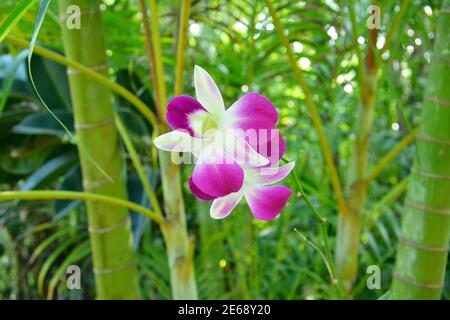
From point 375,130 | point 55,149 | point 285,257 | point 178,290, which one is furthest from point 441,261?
point 375,130

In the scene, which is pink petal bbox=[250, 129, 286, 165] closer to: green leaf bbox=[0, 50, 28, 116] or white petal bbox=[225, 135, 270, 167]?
white petal bbox=[225, 135, 270, 167]

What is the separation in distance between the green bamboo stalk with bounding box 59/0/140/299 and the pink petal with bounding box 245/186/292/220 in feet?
0.98

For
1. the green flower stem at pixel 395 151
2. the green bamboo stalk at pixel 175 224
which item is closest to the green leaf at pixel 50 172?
the green bamboo stalk at pixel 175 224

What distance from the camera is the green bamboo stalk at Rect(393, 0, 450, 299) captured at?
0.47 meters

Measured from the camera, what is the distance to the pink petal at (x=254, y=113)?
254mm

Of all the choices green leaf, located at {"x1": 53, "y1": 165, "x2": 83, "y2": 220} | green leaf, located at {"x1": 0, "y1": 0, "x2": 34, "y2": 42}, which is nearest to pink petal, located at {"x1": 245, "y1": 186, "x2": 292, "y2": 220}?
green leaf, located at {"x1": 0, "y1": 0, "x2": 34, "y2": 42}

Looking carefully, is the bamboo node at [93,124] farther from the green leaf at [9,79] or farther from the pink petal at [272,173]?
the pink petal at [272,173]

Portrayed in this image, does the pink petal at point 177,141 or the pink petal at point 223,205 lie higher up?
the pink petal at point 177,141

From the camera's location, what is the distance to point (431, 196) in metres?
0.48

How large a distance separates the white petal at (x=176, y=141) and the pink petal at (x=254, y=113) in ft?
0.08

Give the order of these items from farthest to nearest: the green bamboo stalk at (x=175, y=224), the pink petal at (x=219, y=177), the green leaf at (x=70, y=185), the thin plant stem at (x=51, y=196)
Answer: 1. the green leaf at (x=70, y=185)
2. the green bamboo stalk at (x=175, y=224)
3. the thin plant stem at (x=51, y=196)
4. the pink petal at (x=219, y=177)

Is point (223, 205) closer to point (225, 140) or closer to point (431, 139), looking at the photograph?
point (225, 140)

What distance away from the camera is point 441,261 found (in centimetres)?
50

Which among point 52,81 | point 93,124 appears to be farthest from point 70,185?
point 93,124
